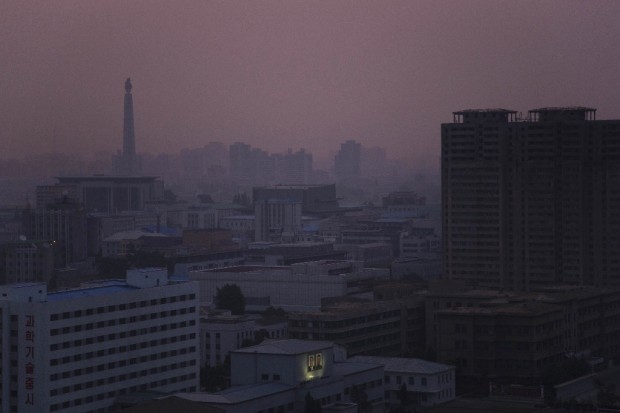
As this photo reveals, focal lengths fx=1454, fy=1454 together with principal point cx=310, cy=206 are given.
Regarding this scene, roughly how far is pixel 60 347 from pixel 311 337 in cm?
639

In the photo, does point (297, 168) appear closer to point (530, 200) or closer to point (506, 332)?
point (530, 200)

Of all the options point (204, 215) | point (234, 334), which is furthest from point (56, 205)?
point (234, 334)

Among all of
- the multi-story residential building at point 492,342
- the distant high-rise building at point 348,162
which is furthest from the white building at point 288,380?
the distant high-rise building at point 348,162

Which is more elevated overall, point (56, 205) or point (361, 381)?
point (56, 205)

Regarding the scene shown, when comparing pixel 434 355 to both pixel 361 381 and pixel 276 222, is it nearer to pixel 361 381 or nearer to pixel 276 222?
pixel 361 381

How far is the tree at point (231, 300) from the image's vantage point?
26.9 metres

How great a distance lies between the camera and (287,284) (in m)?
28.2

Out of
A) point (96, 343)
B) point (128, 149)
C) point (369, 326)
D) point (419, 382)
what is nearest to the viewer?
point (96, 343)

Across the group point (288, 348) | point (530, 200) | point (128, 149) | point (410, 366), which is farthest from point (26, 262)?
point (128, 149)

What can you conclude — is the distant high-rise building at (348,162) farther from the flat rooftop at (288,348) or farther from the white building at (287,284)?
the flat rooftop at (288,348)

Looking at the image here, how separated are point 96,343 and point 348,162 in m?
56.6

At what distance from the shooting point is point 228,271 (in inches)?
1174

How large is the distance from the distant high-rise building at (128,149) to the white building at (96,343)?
44394 mm

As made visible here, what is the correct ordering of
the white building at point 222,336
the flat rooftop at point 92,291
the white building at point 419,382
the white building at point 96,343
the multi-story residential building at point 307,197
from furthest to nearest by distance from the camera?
1. the multi-story residential building at point 307,197
2. the white building at point 222,336
3. the white building at point 419,382
4. the flat rooftop at point 92,291
5. the white building at point 96,343
